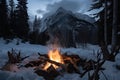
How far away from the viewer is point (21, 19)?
46875mm

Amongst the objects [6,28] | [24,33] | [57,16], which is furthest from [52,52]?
[57,16]

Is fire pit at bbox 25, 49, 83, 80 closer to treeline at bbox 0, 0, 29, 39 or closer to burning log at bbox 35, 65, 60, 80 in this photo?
burning log at bbox 35, 65, 60, 80

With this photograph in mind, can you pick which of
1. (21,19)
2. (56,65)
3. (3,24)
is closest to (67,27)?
(21,19)

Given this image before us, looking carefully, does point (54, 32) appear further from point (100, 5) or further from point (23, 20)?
point (100, 5)

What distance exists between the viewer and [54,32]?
44.2m

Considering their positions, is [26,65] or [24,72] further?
[26,65]

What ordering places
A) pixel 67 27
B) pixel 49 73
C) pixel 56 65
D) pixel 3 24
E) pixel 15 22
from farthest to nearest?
pixel 15 22, pixel 67 27, pixel 3 24, pixel 56 65, pixel 49 73

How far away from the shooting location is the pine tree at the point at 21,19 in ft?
151

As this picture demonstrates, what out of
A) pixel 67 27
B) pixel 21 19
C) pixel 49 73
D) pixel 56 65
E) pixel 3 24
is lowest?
pixel 67 27

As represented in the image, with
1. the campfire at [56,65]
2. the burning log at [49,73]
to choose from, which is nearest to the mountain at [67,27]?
the campfire at [56,65]

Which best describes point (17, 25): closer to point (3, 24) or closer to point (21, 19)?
point (21, 19)

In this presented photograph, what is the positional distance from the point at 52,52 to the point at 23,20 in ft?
122

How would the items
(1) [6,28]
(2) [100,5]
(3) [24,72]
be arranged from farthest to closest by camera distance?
(1) [6,28]
(2) [100,5]
(3) [24,72]

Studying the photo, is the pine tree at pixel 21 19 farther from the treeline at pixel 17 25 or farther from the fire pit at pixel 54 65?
the fire pit at pixel 54 65
